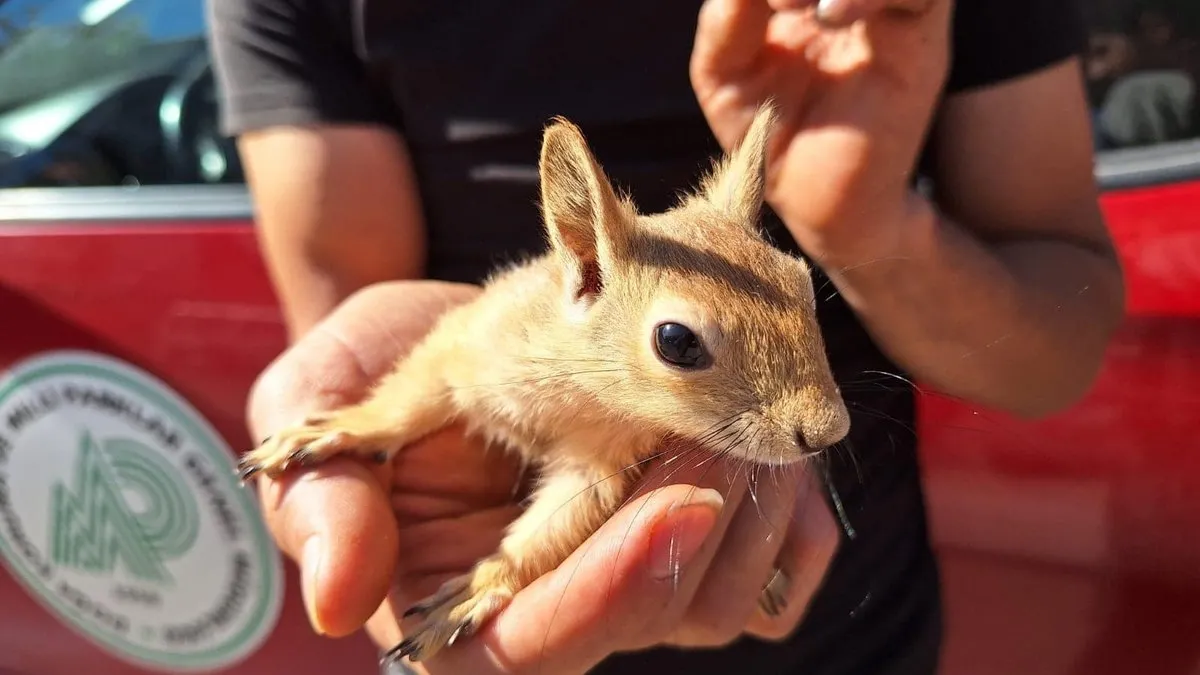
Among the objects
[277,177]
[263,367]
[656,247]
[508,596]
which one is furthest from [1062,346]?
[263,367]

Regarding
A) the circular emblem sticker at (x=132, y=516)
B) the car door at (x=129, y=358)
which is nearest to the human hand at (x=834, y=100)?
the car door at (x=129, y=358)

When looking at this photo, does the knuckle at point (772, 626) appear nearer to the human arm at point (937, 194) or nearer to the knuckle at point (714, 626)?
the knuckle at point (714, 626)

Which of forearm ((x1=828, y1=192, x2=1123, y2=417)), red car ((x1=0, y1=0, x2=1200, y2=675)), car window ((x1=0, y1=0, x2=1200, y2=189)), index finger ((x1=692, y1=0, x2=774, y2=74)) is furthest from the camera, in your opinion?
car window ((x1=0, y1=0, x2=1200, y2=189))

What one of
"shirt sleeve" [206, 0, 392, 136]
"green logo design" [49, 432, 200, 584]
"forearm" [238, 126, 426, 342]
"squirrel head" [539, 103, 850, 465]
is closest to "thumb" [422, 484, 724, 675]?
"squirrel head" [539, 103, 850, 465]

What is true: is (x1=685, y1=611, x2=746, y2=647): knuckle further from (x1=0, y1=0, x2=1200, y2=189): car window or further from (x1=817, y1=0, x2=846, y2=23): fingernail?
(x1=0, y1=0, x2=1200, y2=189): car window

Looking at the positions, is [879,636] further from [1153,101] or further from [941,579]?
[1153,101]

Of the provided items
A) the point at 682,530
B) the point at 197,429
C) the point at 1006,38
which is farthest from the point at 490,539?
the point at 1006,38
